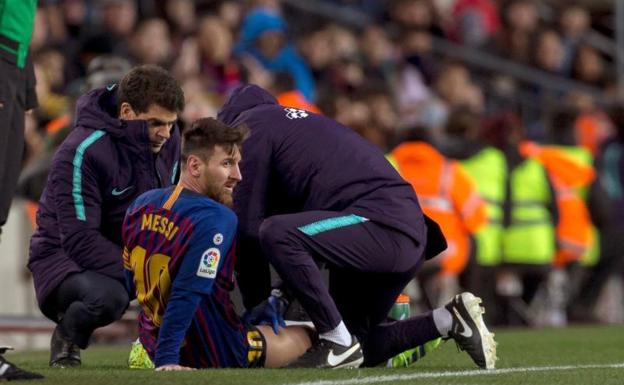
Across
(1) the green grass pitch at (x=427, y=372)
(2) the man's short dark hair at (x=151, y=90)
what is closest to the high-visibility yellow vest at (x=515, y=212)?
(1) the green grass pitch at (x=427, y=372)

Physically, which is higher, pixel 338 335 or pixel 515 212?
pixel 338 335

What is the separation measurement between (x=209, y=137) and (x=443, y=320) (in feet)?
4.66

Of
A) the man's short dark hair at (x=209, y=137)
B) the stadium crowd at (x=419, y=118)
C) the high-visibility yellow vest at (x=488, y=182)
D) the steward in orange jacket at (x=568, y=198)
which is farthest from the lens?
the steward in orange jacket at (x=568, y=198)

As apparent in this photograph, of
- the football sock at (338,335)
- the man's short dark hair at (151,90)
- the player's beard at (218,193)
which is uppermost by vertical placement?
the man's short dark hair at (151,90)

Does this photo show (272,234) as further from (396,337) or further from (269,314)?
(396,337)

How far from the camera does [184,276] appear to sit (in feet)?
23.7

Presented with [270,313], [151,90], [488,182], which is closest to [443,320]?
[270,313]

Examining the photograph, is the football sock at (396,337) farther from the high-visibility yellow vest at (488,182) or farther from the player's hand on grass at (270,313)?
the high-visibility yellow vest at (488,182)

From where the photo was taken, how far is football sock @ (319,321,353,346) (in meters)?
7.59

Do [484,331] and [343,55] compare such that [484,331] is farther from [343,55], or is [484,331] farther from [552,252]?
[343,55]

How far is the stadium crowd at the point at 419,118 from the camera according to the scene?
13484 millimetres

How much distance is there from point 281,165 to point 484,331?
1.19 m

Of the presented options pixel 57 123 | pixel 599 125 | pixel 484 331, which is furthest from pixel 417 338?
pixel 599 125

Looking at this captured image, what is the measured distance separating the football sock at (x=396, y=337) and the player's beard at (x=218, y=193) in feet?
3.58
